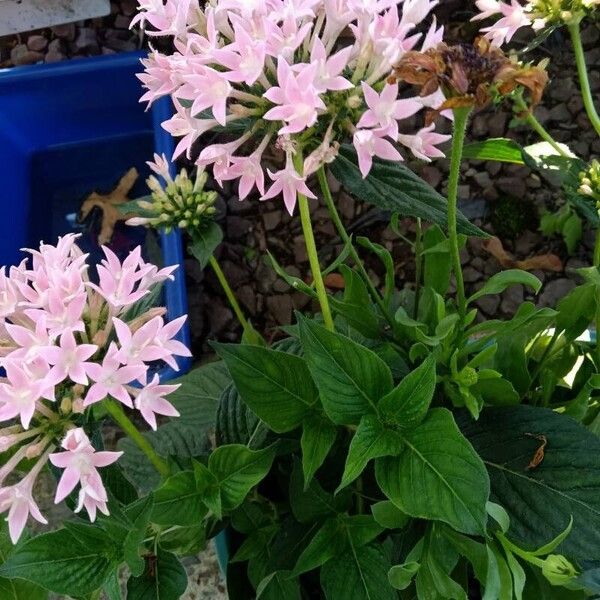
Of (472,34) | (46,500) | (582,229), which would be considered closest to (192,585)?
(46,500)

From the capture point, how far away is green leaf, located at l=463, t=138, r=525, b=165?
59 centimetres

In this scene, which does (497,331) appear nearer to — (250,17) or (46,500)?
(250,17)

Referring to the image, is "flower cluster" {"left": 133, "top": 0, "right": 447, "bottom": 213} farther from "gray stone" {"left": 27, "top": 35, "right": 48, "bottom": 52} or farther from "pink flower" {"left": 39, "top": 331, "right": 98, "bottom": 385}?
"gray stone" {"left": 27, "top": 35, "right": 48, "bottom": 52}

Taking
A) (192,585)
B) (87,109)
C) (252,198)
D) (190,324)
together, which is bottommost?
(192,585)

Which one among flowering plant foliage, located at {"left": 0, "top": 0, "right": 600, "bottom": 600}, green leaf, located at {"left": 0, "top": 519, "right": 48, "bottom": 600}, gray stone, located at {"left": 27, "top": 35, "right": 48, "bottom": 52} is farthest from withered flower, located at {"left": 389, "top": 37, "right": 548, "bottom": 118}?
gray stone, located at {"left": 27, "top": 35, "right": 48, "bottom": 52}

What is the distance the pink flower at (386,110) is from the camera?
0.41 m

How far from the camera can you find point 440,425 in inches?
17.9

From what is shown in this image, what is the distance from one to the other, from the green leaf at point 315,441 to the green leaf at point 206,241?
193 millimetres

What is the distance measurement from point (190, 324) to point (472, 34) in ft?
2.04

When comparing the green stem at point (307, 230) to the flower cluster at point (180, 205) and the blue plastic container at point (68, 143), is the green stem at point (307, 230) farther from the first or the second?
the blue plastic container at point (68, 143)

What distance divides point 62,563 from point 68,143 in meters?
0.94

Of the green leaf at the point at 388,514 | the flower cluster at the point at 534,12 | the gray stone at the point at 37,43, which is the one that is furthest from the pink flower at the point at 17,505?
the gray stone at the point at 37,43

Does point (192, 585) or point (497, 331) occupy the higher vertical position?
point (497, 331)

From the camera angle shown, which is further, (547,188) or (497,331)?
(547,188)
